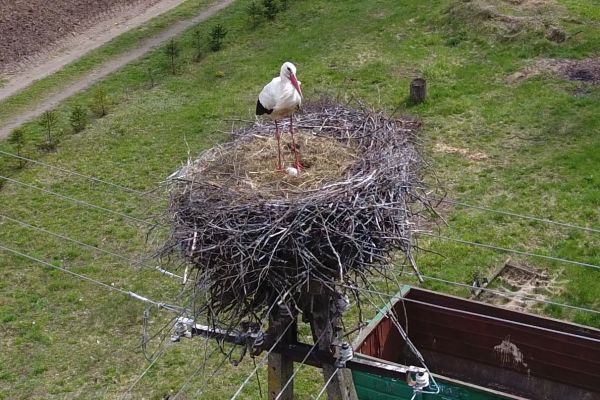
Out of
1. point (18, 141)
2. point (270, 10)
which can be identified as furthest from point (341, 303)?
point (270, 10)

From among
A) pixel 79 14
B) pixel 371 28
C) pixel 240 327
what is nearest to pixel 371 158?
pixel 240 327

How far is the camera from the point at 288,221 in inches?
214

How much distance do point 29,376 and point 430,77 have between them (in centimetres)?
975

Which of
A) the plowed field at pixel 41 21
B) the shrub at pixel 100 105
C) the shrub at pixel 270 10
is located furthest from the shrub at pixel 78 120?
the shrub at pixel 270 10

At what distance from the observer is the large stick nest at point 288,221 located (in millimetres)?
5387

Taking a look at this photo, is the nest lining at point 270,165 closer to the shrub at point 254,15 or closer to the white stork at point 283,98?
the white stork at point 283,98

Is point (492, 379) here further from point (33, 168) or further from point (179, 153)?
point (33, 168)

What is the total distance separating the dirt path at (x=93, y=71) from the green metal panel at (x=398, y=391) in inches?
444

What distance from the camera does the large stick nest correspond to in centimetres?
539

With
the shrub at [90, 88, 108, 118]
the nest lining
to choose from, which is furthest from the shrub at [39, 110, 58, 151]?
the nest lining

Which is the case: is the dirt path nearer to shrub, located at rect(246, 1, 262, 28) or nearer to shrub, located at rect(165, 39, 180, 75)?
shrub, located at rect(165, 39, 180, 75)

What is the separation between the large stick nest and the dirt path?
11565mm

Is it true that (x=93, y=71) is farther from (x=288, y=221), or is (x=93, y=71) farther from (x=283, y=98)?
(x=288, y=221)

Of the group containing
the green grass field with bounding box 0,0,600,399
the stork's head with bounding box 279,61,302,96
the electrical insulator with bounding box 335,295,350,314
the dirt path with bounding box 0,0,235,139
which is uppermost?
the stork's head with bounding box 279,61,302,96
